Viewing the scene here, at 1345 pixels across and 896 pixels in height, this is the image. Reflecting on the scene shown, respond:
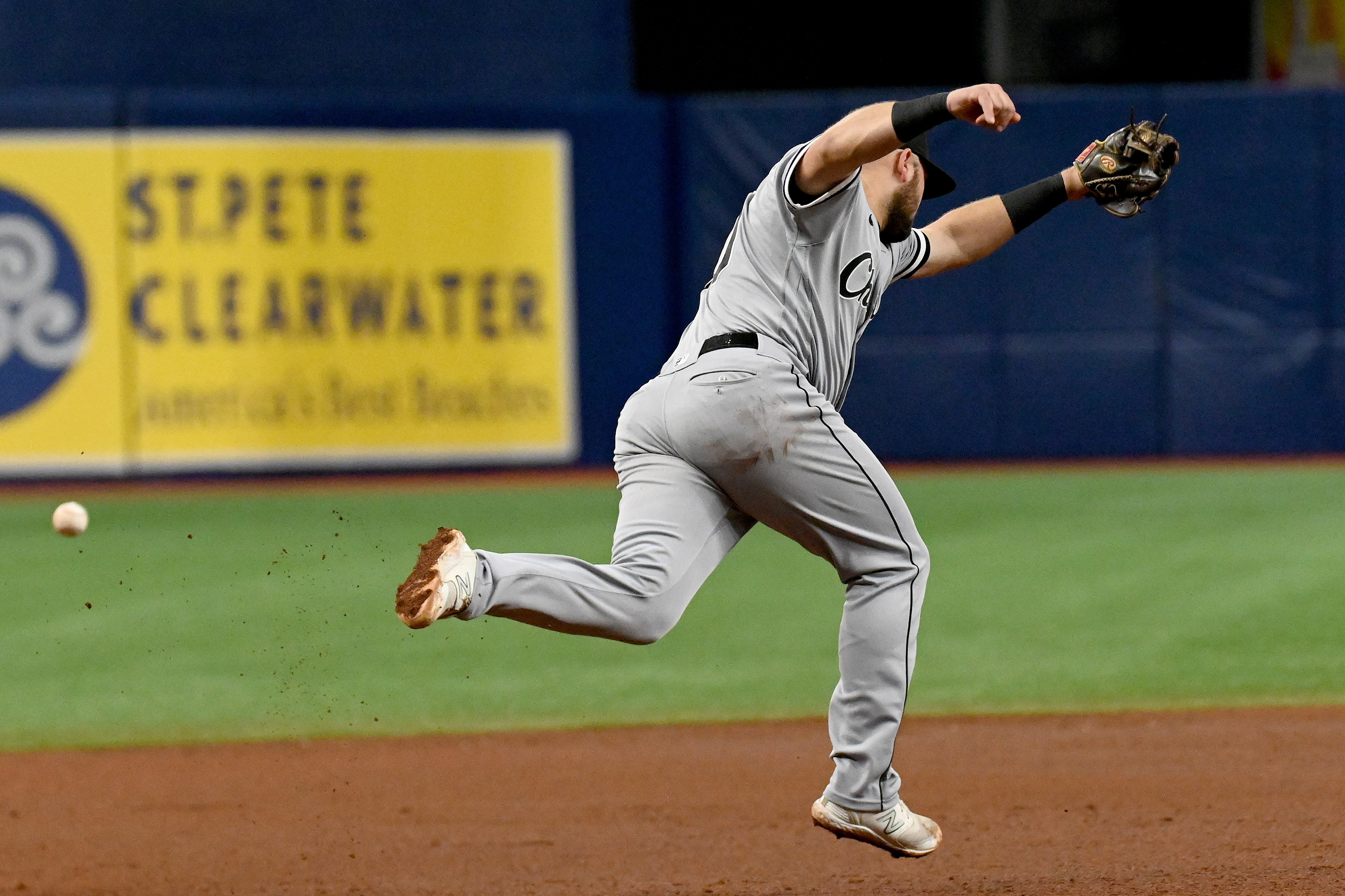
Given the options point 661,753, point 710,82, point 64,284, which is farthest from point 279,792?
point 710,82

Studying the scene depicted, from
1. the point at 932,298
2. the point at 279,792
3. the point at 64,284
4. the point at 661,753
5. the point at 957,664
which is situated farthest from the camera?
the point at 932,298

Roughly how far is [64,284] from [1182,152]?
26.0ft

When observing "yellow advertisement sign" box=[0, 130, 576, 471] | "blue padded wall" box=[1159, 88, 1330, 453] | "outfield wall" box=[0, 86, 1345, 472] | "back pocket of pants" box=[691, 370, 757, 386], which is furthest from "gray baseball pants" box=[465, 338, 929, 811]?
"blue padded wall" box=[1159, 88, 1330, 453]

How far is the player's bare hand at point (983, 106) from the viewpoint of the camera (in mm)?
3291

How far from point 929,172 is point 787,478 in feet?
2.82

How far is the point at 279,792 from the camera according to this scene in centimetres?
480

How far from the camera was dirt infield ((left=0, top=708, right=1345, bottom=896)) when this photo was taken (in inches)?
153

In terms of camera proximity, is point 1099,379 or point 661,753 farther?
point 1099,379

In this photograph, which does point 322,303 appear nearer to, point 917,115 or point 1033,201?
point 1033,201

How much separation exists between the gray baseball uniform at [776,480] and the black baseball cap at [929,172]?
232mm

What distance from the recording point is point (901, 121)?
10.7ft

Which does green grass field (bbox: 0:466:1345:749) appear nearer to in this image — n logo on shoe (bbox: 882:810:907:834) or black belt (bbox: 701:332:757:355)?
n logo on shoe (bbox: 882:810:907:834)

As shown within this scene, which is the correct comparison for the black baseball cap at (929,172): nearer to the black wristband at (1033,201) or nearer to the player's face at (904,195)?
the player's face at (904,195)

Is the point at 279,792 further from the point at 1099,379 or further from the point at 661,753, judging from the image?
the point at 1099,379
